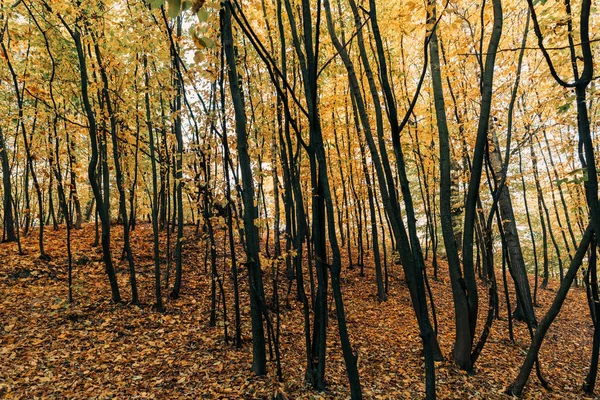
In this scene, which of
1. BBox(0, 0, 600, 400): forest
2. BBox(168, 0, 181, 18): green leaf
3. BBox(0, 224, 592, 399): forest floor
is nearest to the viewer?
BBox(168, 0, 181, 18): green leaf

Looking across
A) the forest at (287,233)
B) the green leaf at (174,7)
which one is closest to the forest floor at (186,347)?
the forest at (287,233)

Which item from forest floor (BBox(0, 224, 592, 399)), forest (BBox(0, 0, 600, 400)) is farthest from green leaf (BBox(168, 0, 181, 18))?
forest floor (BBox(0, 224, 592, 399))

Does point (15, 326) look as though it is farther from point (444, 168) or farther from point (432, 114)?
point (432, 114)

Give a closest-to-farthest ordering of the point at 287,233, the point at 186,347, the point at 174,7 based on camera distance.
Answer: the point at 174,7
the point at 186,347
the point at 287,233

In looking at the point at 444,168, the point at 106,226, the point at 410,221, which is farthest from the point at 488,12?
the point at 106,226

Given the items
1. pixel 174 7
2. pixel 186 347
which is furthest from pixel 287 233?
pixel 174 7

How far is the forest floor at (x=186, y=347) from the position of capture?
4012 millimetres

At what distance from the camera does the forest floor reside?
4012 mm

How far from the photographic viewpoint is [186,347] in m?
5.15

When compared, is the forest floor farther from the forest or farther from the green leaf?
the green leaf

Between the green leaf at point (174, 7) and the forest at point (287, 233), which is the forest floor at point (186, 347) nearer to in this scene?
the forest at point (287, 233)

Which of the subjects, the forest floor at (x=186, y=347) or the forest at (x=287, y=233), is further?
the forest floor at (x=186, y=347)

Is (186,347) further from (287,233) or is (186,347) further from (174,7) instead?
(174,7)

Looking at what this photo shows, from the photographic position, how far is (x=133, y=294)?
21.3ft
